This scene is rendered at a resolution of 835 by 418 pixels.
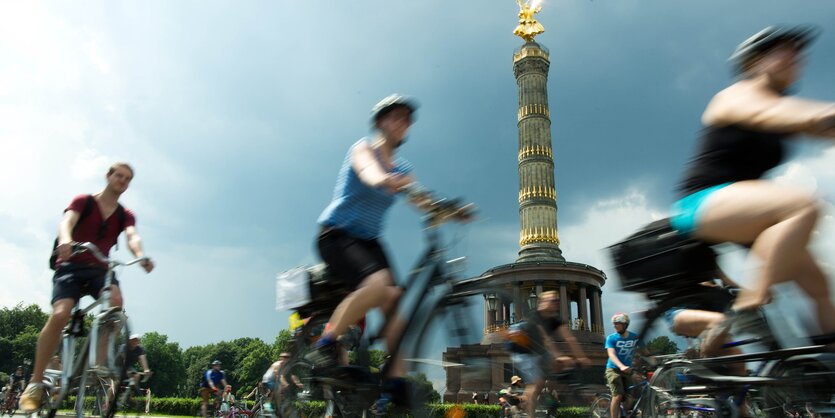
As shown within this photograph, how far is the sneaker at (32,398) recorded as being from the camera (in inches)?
183

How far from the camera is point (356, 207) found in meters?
Answer: 3.46

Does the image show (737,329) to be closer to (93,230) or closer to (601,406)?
(601,406)

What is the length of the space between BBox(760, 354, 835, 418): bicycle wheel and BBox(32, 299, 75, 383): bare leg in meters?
4.74

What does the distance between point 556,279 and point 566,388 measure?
39939 millimetres

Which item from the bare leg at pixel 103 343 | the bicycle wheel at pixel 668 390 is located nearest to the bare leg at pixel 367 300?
the bicycle wheel at pixel 668 390

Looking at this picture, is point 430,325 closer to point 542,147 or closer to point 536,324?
point 536,324

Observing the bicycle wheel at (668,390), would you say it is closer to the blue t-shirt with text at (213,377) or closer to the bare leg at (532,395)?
the bare leg at (532,395)

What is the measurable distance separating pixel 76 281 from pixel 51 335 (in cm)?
45

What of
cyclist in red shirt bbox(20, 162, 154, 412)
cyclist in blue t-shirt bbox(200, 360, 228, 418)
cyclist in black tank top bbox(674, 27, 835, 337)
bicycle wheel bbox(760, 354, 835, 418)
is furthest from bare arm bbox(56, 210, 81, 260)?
cyclist in blue t-shirt bbox(200, 360, 228, 418)

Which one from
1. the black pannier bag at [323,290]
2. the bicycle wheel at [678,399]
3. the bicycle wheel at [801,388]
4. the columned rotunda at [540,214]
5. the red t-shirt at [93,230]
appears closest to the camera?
the bicycle wheel at [801,388]

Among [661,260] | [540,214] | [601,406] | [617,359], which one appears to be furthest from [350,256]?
[540,214]

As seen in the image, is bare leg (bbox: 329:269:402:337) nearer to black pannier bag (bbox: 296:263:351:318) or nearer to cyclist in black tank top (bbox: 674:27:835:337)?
black pannier bag (bbox: 296:263:351:318)

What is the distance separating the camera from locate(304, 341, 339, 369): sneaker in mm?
3414

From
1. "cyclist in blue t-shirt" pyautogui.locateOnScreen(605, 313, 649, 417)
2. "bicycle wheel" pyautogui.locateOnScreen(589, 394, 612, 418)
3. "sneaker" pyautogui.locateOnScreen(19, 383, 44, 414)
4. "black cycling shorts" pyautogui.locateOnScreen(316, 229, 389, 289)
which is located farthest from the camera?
"bicycle wheel" pyautogui.locateOnScreen(589, 394, 612, 418)
